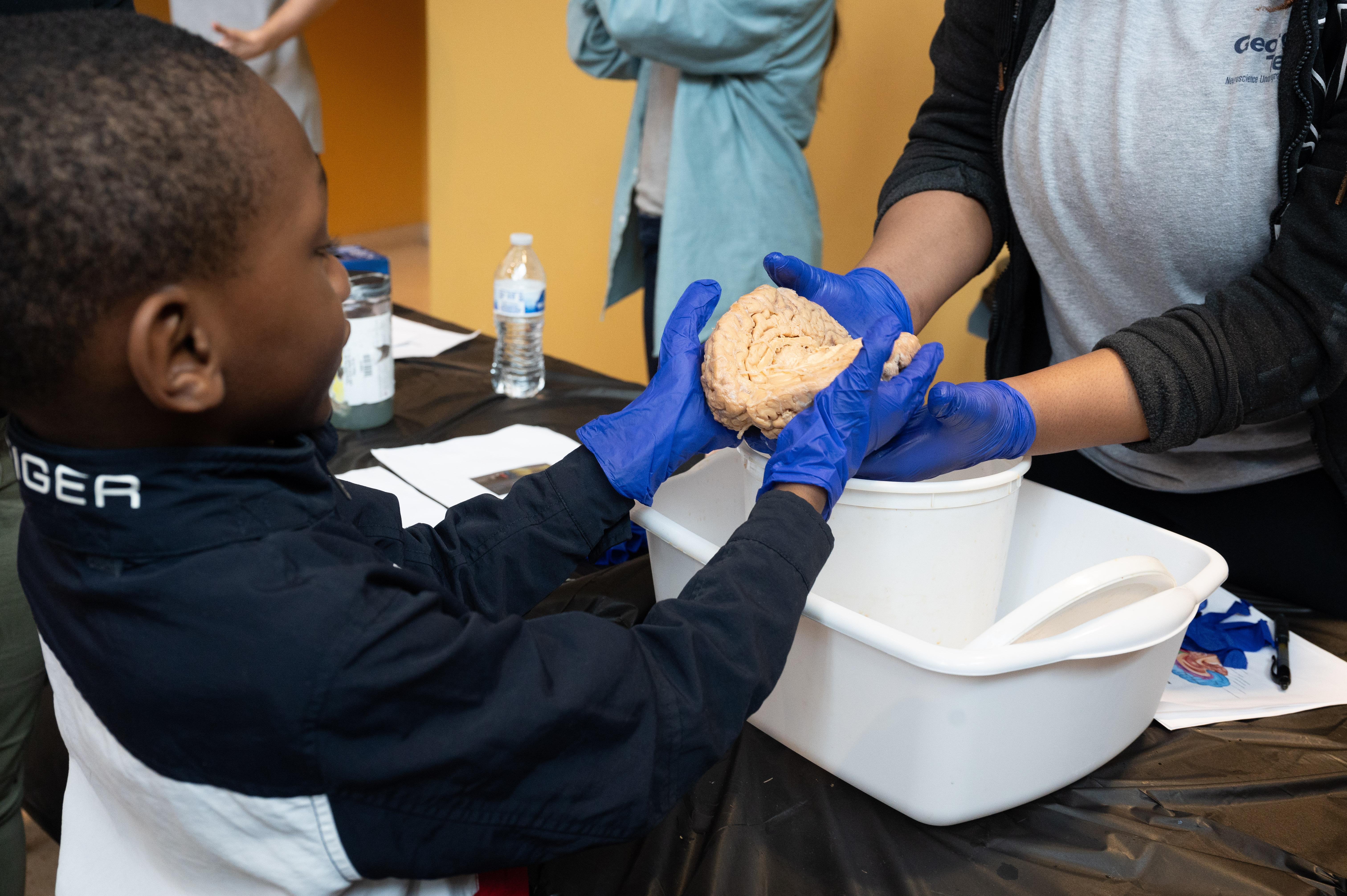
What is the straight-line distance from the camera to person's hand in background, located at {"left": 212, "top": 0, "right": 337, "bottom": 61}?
211 centimetres

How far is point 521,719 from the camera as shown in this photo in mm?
514

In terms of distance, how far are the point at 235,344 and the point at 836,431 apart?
0.45 meters

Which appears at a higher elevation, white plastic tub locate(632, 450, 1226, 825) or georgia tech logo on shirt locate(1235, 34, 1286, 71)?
georgia tech logo on shirt locate(1235, 34, 1286, 71)

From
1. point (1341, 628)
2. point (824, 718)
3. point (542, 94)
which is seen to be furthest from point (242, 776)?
point (542, 94)

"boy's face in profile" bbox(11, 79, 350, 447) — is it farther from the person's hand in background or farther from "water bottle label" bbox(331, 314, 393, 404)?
the person's hand in background

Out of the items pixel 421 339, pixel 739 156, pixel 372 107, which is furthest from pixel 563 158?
pixel 372 107

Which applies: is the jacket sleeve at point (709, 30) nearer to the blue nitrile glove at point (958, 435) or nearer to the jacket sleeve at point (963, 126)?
the jacket sleeve at point (963, 126)

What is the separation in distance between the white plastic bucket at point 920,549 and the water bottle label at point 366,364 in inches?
28.1

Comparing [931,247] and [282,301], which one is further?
[931,247]

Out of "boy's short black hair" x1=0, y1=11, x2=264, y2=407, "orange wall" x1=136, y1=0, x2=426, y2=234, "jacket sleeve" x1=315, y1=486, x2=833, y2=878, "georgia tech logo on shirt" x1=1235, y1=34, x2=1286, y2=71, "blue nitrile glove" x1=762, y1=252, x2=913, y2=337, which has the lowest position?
"orange wall" x1=136, y1=0, x2=426, y2=234

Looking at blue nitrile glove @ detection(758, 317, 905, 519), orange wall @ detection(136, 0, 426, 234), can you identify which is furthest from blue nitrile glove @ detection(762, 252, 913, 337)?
orange wall @ detection(136, 0, 426, 234)

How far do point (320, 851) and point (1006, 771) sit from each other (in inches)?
18.2

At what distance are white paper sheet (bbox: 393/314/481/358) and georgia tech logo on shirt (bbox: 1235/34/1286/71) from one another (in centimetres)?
130

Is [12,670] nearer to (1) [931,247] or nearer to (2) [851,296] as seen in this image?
(2) [851,296]
